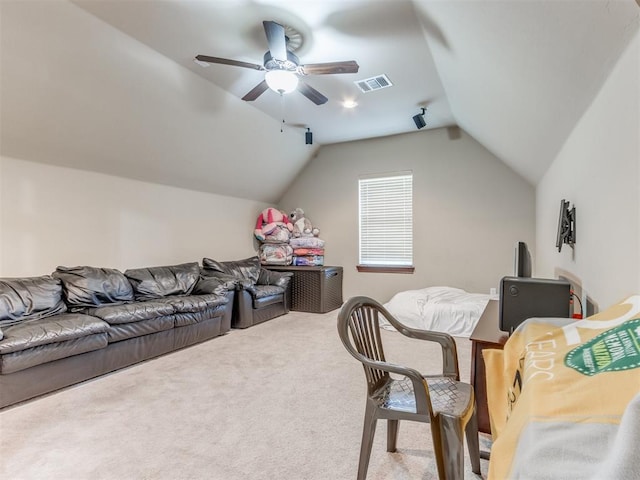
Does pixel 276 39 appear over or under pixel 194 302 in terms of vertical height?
over

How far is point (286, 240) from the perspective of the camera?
6141mm

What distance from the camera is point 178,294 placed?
13.9 feet

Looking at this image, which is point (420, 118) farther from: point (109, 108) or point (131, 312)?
point (131, 312)

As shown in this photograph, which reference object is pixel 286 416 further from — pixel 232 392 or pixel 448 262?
pixel 448 262

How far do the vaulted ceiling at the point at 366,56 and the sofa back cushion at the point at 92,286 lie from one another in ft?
4.03

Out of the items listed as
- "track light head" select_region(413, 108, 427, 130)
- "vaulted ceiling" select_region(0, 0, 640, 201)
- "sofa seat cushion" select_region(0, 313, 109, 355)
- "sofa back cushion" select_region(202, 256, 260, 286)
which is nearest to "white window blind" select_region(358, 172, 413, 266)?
"track light head" select_region(413, 108, 427, 130)

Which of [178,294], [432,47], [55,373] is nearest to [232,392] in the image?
[55,373]

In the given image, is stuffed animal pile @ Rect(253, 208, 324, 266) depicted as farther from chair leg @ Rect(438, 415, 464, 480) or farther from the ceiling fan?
chair leg @ Rect(438, 415, 464, 480)

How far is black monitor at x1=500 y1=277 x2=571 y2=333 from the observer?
1844 millimetres

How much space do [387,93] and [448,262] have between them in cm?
281

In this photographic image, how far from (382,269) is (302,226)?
163 cm

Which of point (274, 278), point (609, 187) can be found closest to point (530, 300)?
point (609, 187)

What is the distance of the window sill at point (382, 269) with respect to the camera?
5652 mm

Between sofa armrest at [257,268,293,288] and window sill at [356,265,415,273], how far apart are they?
51.8 inches
